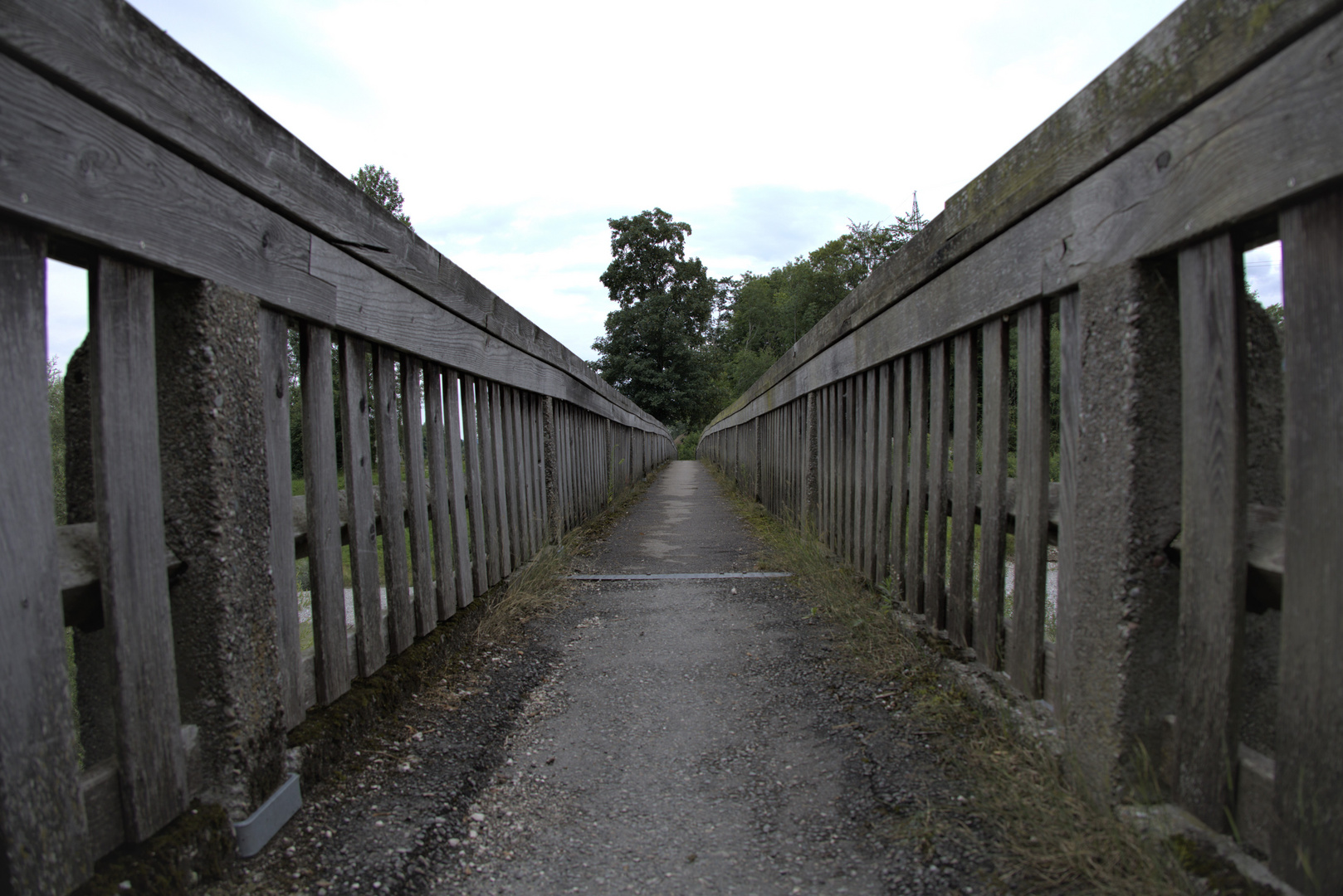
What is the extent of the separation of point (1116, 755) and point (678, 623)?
2560 mm

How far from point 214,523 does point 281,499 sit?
14.1 inches

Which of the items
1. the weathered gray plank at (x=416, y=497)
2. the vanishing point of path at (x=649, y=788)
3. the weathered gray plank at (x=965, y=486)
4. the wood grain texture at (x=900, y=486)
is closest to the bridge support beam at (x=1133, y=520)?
the vanishing point of path at (x=649, y=788)

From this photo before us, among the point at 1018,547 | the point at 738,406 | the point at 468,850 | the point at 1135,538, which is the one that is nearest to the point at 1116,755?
the point at 1135,538

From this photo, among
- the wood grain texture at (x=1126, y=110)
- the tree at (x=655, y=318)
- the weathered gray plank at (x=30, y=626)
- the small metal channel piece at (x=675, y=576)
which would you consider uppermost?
the tree at (x=655, y=318)

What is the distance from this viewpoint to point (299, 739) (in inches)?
85.3

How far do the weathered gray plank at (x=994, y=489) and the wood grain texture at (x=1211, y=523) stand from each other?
0.85 m

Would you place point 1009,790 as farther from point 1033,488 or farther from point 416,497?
point 416,497

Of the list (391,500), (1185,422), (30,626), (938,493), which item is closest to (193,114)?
(30,626)

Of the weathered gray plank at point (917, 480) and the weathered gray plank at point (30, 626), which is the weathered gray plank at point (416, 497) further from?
the weathered gray plank at point (917, 480)

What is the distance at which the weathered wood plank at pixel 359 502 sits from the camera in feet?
8.49

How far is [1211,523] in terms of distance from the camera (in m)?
1.52

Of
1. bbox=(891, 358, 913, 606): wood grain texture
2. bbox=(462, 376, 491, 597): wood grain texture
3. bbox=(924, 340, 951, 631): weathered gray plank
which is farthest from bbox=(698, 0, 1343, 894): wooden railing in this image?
bbox=(462, 376, 491, 597): wood grain texture

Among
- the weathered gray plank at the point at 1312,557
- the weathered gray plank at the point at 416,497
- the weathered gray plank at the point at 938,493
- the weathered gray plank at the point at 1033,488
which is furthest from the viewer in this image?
the weathered gray plank at the point at 416,497

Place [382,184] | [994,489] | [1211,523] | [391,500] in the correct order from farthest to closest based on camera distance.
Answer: [382,184], [391,500], [994,489], [1211,523]
